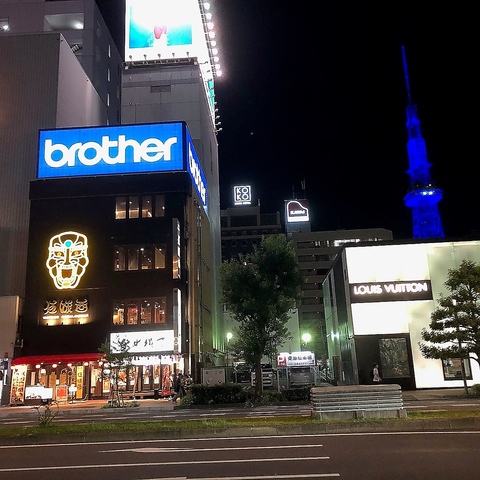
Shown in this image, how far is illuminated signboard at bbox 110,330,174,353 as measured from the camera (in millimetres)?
35469

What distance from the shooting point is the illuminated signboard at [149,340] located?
35469 mm

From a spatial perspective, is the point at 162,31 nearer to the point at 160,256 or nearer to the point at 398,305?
the point at 160,256

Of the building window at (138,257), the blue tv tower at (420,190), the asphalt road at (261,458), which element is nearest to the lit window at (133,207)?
the building window at (138,257)

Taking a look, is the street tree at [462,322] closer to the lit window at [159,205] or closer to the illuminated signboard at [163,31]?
the lit window at [159,205]

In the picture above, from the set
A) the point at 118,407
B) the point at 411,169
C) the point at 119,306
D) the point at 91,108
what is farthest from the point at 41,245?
the point at 411,169

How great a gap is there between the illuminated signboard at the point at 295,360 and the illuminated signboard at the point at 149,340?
8.87 meters

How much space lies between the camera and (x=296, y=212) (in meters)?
123

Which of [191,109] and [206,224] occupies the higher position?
[191,109]

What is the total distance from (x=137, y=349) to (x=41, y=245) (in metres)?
11.5

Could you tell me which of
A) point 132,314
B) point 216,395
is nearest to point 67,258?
point 132,314

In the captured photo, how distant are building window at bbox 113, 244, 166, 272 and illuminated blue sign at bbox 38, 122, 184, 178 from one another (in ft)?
21.3

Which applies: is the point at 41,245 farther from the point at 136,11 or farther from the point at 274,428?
the point at 136,11

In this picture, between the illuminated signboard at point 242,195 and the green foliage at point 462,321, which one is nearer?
the green foliage at point 462,321

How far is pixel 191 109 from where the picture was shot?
61156mm
